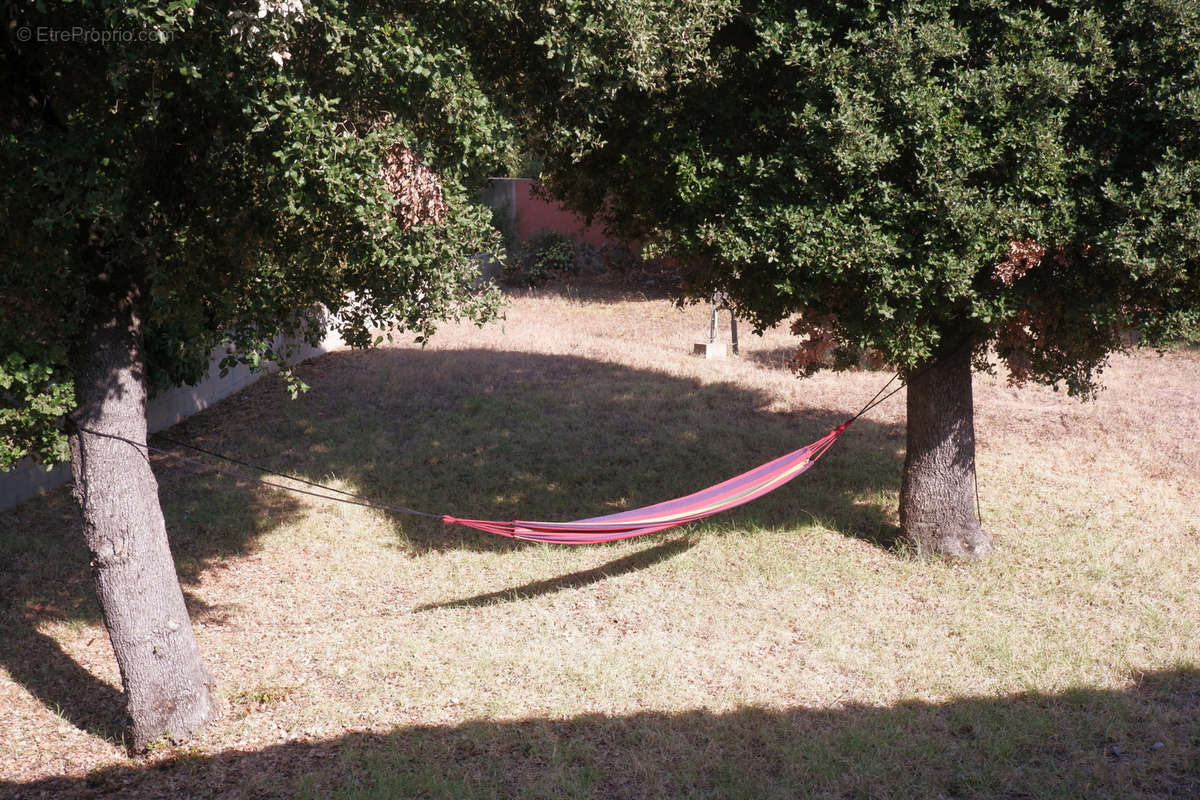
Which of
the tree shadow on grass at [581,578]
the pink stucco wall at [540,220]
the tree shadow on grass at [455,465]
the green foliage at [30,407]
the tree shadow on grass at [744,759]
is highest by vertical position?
the pink stucco wall at [540,220]

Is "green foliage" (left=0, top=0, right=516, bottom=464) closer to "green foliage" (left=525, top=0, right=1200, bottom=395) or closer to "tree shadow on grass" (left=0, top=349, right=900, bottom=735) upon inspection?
"green foliage" (left=525, top=0, right=1200, bottom=395)

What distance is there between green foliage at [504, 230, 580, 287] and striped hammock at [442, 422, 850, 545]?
14501 millimetres

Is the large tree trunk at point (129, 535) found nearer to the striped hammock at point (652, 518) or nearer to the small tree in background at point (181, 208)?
the small tree in background at point (181, 208)

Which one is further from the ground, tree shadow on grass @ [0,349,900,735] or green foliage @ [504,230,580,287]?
green foliage @ [504,230,580,287]

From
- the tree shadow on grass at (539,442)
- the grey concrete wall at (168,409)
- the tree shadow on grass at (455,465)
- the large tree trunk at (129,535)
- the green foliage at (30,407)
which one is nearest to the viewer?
the green foliage at (30,407)

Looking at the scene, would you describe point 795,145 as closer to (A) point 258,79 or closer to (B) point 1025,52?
(B) point 1025,52

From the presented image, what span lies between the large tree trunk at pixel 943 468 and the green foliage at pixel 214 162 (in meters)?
3.90

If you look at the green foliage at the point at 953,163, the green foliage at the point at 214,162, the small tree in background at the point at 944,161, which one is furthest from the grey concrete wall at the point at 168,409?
the green foliage at the point at 953,163

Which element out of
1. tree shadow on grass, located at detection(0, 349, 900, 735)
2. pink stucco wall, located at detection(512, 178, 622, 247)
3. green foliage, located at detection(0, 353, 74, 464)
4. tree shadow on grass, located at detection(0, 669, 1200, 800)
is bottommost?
tree shadow on grass, located at detection(0, 669, 1200, 800)

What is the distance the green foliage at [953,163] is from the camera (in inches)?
208

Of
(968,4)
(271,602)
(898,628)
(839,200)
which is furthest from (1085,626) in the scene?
(271,602)

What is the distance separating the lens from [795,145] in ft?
19.3

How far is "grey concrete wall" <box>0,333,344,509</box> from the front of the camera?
805cm

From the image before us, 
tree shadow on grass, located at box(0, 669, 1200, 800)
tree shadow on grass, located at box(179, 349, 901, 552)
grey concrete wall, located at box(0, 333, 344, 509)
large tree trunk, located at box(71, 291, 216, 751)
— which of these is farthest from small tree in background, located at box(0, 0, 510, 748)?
tree shadow on grass, located at box(179, 349, 901, 552)
